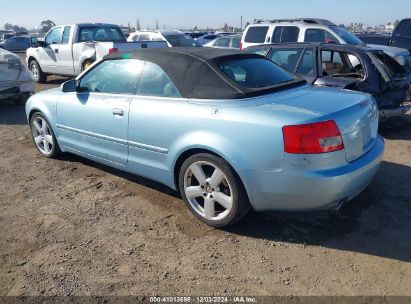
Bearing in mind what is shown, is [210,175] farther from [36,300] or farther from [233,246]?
[36,300]

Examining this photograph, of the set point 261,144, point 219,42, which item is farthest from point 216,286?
point 219,42

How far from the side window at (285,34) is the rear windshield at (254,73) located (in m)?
6.38

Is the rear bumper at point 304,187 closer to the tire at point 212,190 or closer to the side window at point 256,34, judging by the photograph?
the tire at point 212,190

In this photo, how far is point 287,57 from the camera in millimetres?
6832

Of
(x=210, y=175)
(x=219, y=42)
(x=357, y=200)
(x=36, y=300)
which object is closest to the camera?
(x=36, y=300)

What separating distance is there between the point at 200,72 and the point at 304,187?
4.66 ft

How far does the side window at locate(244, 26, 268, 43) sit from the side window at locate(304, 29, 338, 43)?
4.17ft

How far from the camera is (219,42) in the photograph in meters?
17.1

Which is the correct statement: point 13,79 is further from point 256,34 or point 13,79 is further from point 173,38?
point 173,38

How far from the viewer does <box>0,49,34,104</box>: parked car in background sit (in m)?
8.57

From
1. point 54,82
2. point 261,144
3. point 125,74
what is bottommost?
point 54,82

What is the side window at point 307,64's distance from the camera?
645cm

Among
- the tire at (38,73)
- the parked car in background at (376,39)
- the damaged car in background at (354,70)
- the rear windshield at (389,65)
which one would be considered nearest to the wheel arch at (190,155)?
the damaged car in background at (354,70)

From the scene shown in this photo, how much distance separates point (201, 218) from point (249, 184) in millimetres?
696
